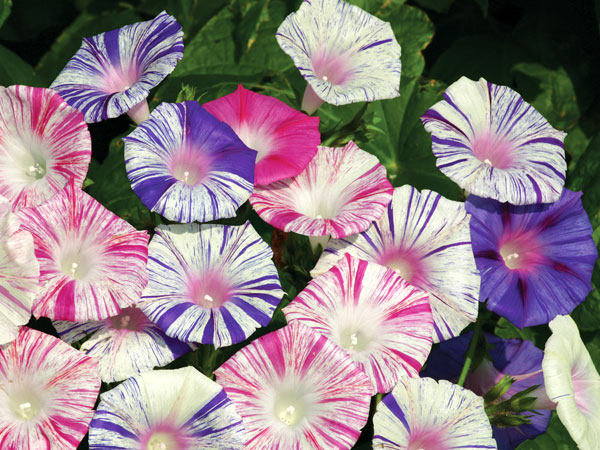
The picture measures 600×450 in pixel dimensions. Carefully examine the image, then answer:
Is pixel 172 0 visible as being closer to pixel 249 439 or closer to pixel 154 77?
pixel 154 77

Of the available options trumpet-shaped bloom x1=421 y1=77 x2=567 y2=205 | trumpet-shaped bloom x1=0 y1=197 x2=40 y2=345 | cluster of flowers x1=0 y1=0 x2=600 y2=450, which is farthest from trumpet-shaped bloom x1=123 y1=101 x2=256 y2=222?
trumpet-shaped bloom x1=421 y1=77 x2=567 y2=205

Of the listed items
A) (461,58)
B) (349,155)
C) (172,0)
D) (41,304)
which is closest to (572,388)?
(349,155)

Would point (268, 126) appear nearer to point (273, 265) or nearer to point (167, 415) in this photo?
point (273, 265)

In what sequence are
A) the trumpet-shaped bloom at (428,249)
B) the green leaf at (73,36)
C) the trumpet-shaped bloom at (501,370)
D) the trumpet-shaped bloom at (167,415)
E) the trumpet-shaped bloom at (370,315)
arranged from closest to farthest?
the trumpet-shaped bloom at (167,415), the trumpet-shaped bloom at (370,315), the trumpet-shaped bloom at (428,249), the trumpet-shaped bloom at (501,370), the green leaf at (73,36)

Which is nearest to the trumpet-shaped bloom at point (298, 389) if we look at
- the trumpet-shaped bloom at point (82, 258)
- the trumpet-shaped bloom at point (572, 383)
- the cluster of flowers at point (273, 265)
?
the cluster of flowers at point (273, 265)

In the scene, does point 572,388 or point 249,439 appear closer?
point 249,439

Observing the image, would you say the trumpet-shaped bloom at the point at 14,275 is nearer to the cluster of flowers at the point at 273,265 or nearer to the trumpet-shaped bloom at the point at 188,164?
the cluster of flowers at the point at 273,265
